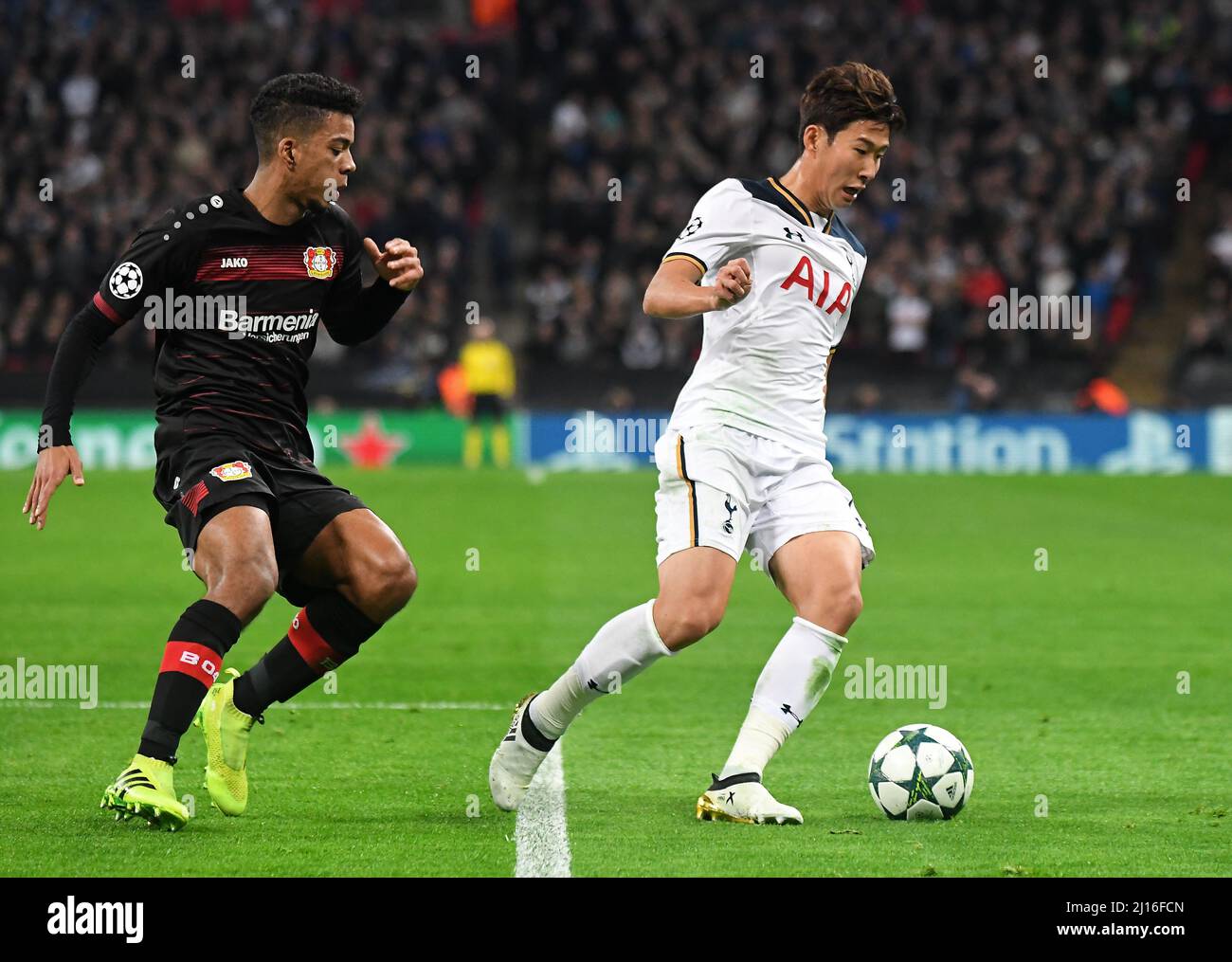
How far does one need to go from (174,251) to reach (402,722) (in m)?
2.65

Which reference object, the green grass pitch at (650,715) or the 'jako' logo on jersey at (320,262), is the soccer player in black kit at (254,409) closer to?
the 'jako' logo on jersey at (320,262)

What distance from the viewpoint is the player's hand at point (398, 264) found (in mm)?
6035

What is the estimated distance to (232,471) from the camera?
5.57 m

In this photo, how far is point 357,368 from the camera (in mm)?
24922

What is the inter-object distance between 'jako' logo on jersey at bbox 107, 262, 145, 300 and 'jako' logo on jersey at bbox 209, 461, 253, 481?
0.60m

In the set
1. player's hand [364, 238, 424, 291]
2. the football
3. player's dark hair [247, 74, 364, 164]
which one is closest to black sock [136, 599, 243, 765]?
player's hand [364, 238, 424, 291]

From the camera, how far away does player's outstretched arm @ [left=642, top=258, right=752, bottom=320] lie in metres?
5.33

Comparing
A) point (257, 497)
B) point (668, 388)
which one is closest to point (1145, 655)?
point (257, 497)

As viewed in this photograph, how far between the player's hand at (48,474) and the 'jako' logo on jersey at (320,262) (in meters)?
1.01

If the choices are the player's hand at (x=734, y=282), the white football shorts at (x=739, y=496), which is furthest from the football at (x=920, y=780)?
the player's hand at (x=734, y=282)

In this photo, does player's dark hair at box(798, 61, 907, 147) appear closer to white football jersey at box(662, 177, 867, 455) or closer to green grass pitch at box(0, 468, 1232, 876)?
white football jersey at box(662, 177, 867, 455)

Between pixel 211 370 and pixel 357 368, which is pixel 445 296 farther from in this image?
pixel 211 370

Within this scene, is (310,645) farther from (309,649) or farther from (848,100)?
(848,100)

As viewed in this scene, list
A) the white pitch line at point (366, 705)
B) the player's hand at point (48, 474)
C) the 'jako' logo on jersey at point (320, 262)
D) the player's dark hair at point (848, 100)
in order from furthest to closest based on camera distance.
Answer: the white pitch line at point (366, 705) < the 'jako' logo on jersey at point (320, 262) < the player's dark hair at point (848, 100) < the player's hand at point (48, 474)
